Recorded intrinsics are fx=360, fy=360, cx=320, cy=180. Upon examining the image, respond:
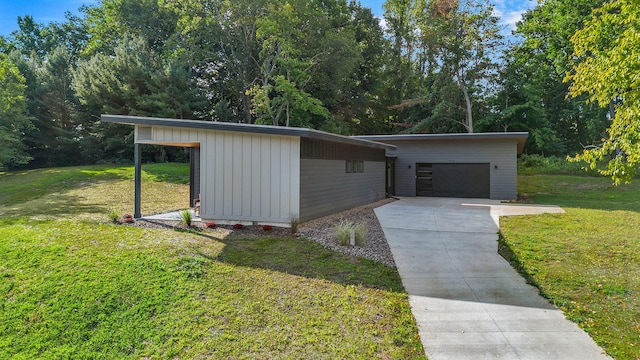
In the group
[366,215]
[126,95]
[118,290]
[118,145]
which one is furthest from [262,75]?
[118,290]

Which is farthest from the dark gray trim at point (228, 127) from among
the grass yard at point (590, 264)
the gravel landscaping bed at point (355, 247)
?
the grass yard at point (590, 264)

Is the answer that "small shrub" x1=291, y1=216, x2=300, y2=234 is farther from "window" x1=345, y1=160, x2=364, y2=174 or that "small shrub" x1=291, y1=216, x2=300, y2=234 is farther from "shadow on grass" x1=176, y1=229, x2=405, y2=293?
"window" x1=345, y1=160, x2=364, y2=174

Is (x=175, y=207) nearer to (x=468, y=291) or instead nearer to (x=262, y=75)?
(x=468, y=291)

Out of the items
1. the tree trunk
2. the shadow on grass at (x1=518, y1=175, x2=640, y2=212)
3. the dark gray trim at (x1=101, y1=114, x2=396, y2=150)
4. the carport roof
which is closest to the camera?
the dark gray trim at (x1=101, y1=114, x2=396, y2=150)

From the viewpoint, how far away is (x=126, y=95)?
20.2 m

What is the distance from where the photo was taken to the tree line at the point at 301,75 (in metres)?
20.2

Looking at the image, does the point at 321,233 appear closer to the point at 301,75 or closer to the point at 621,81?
the point at 621,81

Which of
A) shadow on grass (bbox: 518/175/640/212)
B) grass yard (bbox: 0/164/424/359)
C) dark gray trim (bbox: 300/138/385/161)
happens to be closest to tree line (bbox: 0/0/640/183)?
shadow on grass (bbox: 518/175/640/212)

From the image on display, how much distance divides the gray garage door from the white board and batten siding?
9.88 m

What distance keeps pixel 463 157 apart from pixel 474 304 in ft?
39.5

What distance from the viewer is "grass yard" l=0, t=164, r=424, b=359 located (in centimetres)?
362

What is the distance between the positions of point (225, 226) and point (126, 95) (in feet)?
52.9

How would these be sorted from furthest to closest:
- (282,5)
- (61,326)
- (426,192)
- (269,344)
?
(282,5)
(426,192)
(61,326)
(269,344)

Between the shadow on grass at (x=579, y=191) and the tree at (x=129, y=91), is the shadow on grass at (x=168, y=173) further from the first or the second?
the shadow on grass at (x=579, y=191)
